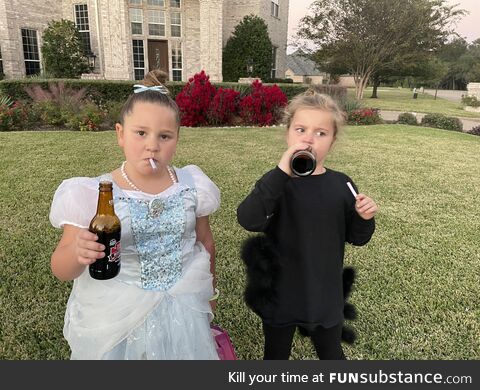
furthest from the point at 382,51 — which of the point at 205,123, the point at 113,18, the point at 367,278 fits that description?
the point at 367,278

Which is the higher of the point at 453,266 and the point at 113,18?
the point at 113,18

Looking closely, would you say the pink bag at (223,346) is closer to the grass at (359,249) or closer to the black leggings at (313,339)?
the black leggings at (313,339)

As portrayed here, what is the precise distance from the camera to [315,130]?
5.79 ft

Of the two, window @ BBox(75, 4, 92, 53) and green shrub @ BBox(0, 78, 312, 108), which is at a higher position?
window @ BBox(75, 4, 92, 53)

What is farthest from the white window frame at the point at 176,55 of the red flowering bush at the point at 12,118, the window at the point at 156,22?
the red flowering bush at the point at 12,118

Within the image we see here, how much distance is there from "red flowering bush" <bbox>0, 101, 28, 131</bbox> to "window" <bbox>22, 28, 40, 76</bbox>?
11.3 meters

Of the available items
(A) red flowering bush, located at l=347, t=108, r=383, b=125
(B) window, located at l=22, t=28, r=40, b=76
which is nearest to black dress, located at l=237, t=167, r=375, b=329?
(A) red flowering bush, located at l=347, t=108, r=383, b=125

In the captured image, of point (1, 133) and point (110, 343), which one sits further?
point (1, 133)

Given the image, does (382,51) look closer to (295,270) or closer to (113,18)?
(113,18)

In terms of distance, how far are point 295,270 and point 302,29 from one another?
1471 inches

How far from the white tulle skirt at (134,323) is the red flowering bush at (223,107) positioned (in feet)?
36.4

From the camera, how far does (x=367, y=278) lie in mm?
3670

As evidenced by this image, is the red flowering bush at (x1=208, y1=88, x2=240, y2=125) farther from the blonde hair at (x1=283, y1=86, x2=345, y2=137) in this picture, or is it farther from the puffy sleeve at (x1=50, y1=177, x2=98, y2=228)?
the puffy sleeve at (x1=50, y1=177, x2=98, y2=228)

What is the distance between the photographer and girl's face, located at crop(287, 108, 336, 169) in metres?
1.75
